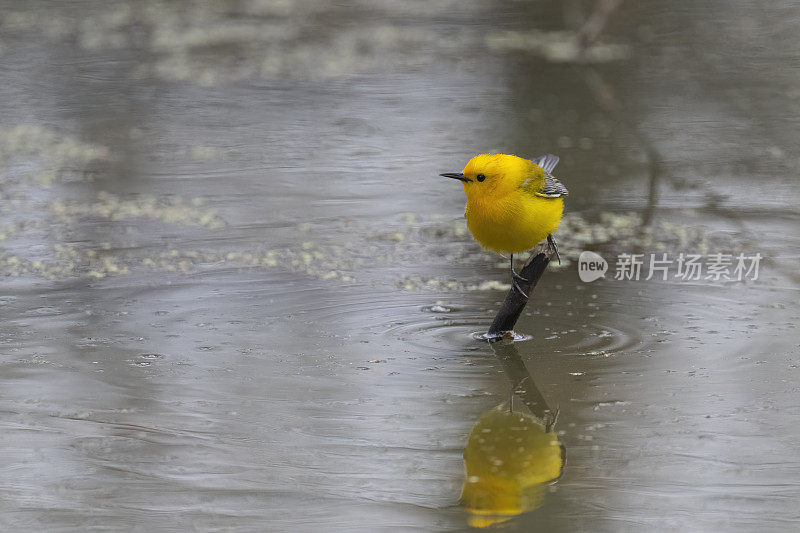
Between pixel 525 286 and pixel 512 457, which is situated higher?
pixel 525 286

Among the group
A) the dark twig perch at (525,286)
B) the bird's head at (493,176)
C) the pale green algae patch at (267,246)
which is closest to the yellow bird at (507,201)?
the bird's head at (493,176)

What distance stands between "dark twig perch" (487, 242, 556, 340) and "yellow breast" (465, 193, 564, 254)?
0.87 ft

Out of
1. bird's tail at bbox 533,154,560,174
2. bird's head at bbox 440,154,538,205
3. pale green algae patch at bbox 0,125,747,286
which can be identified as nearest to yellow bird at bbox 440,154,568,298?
bird's head at bbox 440,154,538,205

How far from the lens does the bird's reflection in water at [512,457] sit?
3.32 metres

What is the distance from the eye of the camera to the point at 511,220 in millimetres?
4078

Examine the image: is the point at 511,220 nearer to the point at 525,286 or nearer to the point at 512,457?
the point at 525,286

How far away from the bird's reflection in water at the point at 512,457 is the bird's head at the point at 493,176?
738mm

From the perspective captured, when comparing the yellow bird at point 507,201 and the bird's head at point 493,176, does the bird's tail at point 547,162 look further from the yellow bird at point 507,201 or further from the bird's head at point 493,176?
the bird's head at point 493,176

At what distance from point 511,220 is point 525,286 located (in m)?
0.54

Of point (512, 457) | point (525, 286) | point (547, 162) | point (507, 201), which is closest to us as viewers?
point (512, 457)

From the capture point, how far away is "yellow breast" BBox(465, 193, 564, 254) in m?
4.07

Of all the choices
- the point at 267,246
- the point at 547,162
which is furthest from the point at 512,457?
the point at 267,246

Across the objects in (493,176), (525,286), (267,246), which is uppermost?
(493,176)

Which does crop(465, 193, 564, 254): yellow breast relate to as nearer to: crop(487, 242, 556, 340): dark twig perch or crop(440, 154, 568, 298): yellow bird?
crop(440, 154, 568, 298): yellow bird
